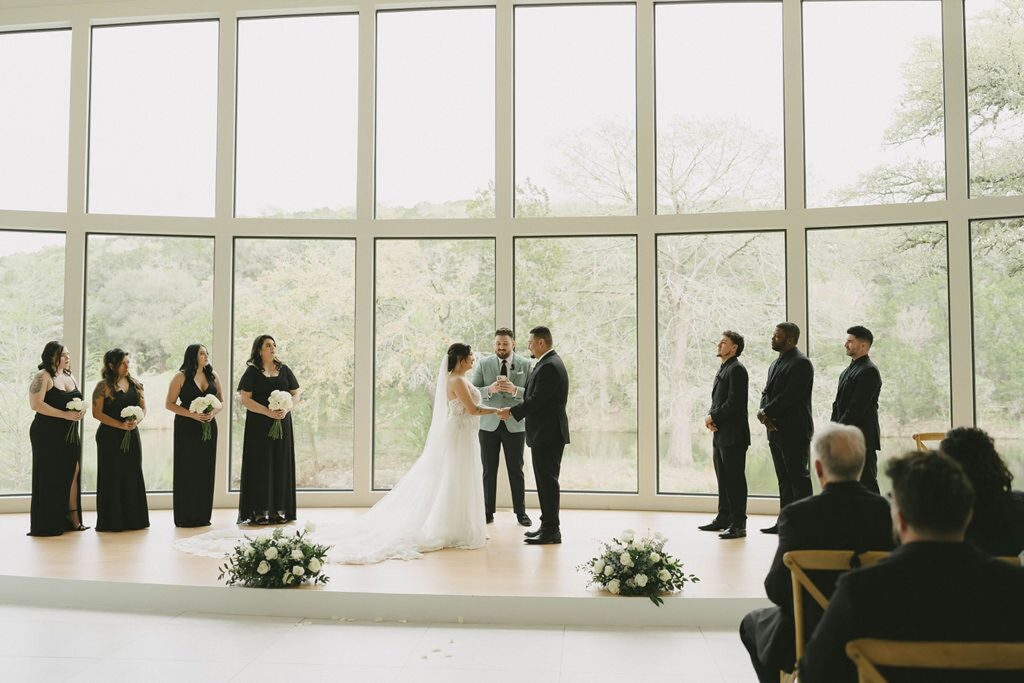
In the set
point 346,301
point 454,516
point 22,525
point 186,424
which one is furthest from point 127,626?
point 346,301

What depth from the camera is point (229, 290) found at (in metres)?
7.70

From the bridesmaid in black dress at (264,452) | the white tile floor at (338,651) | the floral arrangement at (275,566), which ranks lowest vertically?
the white tile floor at (338,651)

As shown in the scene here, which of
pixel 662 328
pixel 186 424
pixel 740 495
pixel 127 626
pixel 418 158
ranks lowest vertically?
pixel 127 626

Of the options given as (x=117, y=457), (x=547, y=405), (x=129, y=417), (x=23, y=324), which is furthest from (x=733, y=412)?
(x=23, y=324)

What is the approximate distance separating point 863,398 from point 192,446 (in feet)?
18.0

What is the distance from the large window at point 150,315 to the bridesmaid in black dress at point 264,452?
3.15ft

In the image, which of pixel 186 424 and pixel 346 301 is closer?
pixel 186 424

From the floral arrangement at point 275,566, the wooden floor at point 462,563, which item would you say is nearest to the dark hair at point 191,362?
the wooden floor at point 462,563

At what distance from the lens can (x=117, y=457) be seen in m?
6.68

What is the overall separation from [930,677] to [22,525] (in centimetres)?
718

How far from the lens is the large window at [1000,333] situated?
22.2 feet

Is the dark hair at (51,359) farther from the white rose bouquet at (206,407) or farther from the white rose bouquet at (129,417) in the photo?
the white rose bouquet at (206,407)

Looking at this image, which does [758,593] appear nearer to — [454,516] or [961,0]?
[454,516]

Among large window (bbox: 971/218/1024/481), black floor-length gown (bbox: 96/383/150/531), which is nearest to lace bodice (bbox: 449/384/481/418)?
black floor-length gown (bbox: 96/383/150/531)
